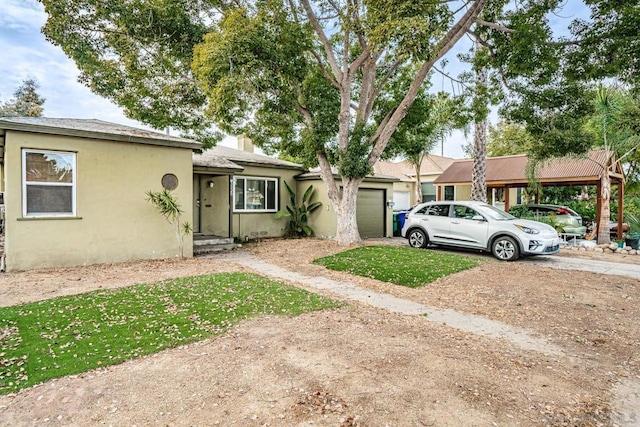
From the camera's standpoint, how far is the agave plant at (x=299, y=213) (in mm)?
13711

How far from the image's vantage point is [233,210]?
1259 centimetres

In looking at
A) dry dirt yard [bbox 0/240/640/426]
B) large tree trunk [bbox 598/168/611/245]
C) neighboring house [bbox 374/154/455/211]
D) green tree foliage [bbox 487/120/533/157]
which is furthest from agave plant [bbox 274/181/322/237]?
green tree foliage [bbox 487/120/533/157]

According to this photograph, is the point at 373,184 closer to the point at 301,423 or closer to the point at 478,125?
the point at 478,125

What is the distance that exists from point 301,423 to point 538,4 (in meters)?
11.2

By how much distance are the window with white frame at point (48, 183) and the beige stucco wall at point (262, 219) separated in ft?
17.0

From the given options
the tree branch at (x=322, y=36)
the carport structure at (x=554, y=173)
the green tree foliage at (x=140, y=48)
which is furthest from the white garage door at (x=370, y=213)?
the green tree foliage at (x=140, y=48)

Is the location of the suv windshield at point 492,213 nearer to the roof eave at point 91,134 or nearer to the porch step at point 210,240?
the porch step at point 210,240

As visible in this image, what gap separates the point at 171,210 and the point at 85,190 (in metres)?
1.92

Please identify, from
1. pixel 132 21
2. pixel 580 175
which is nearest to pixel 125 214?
pixel 132 21

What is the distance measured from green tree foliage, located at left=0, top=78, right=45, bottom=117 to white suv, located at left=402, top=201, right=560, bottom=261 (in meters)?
33.7

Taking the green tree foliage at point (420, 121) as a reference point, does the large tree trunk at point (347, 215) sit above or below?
below

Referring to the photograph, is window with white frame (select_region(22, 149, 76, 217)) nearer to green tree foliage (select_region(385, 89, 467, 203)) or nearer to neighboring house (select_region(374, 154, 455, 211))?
green tree foliage (select_region(385, 89, 467, 203))

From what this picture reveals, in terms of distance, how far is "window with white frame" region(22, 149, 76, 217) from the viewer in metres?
7.55

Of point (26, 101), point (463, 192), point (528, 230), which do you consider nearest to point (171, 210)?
Result: point (528, 230)
